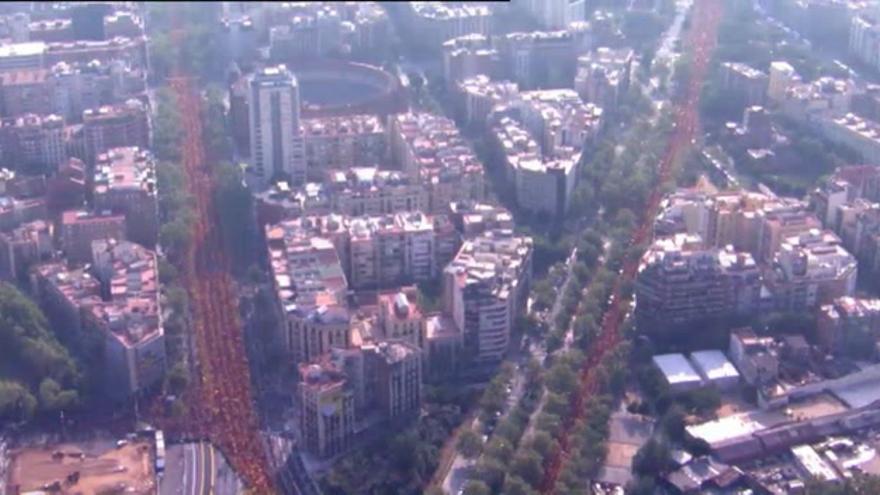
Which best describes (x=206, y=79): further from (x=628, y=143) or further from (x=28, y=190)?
(x=628, y=143)

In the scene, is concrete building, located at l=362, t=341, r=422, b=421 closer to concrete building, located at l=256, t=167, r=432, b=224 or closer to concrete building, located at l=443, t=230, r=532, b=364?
concrete building, located at l=443, t=230, r=532, b=364

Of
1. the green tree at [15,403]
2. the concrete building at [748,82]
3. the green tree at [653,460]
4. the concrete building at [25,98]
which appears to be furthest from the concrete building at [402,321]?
the concrete building at [25,98]

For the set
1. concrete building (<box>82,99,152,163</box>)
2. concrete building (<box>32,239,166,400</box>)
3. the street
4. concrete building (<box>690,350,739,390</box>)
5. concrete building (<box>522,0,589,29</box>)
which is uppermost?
concrete building (<box>522,0,589,29</box>)

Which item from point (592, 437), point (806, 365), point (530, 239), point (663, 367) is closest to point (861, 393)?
point (806, 365)

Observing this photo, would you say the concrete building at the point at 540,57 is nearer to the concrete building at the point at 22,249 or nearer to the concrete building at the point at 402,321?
the concrete building at the point at 22,249

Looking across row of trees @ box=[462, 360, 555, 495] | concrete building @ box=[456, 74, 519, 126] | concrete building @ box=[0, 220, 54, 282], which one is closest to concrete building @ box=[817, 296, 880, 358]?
row of trees @ box=[462, 360, 555, 495]

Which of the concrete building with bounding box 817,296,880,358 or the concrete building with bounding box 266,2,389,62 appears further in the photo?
the concrete building with bounding box 266,2,389,62

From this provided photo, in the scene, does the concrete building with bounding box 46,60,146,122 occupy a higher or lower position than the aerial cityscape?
higher

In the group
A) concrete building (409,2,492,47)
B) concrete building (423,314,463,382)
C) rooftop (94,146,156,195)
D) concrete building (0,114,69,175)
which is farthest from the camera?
concrete building (409,2,492,47)
